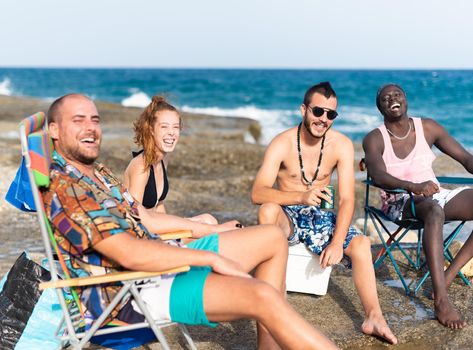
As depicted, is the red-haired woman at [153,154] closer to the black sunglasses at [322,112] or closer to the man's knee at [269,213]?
the man's knee at [269,213]

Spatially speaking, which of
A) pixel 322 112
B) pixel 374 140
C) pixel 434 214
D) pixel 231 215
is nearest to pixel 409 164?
pixel 374 140

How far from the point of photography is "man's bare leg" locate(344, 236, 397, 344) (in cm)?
388

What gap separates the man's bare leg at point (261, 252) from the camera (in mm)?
3240

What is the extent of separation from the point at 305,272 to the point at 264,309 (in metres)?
1.88

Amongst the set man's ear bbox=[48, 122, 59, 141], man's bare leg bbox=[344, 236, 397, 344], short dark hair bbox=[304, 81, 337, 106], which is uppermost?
short dark hair bbox=[304, 81, 337, 106]

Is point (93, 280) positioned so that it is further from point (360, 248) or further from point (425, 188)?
point (425, 188)

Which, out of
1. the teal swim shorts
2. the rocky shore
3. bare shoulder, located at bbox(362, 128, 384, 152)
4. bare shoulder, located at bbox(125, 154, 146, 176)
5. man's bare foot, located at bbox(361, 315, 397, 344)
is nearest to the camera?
the teal swim shorts

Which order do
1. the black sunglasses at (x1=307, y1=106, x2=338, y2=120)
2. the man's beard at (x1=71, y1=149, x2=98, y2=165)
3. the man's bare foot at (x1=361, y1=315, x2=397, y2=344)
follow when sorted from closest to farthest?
the man's beard at (x1=71, y1=149, x2=98, y2=165) → the man's bare foot at (x1=361, y1=315, x2=397, y2=344) → the black sunglasses at (x1=307, y1=106, x2=338, y2=120)

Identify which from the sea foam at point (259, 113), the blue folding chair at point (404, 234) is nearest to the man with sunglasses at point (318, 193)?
the blue folding chair at point (404, 234)

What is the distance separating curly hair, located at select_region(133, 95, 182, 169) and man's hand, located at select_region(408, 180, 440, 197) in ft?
5.65

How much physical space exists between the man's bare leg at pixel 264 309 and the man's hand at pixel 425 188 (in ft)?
6.81

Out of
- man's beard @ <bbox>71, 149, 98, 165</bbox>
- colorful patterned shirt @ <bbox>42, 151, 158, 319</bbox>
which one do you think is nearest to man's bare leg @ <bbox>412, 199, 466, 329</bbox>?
colorful patterned shirt @ <bbox>42, 151, 158, 319</bbox>

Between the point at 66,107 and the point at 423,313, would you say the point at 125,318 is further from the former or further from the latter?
the point at 423,313

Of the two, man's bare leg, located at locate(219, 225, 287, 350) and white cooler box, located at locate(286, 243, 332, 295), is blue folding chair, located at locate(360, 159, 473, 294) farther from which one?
man's bare leg, located at locate(219, 225, 287, 350)
